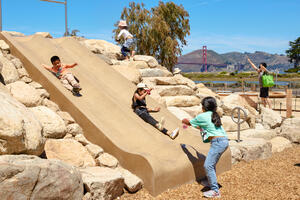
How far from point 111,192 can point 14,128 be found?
1.32 metres

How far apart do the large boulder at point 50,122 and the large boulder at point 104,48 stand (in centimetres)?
410

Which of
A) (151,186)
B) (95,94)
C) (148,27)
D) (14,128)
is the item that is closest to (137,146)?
(151,186)

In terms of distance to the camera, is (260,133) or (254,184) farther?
(260,133)

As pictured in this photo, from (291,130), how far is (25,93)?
6.19 meters

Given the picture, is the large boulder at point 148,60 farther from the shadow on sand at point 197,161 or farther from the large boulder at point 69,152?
the large boulder at point 69,152

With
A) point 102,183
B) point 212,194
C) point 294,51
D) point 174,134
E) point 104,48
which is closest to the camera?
point 102,183

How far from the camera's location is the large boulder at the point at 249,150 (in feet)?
18.5

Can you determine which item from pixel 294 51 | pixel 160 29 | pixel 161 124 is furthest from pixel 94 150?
pixel 294 51

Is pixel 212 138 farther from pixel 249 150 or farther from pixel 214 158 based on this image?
Result: pixel 249 150

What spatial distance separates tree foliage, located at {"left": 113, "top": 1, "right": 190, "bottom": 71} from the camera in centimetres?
1989

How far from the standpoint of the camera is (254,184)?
4.53 meters

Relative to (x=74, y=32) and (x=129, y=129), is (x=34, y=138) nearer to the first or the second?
(x=129, y=129)

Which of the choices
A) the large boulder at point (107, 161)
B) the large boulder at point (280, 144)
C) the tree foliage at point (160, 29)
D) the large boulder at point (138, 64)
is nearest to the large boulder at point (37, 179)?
the large boulder at point (107, 161)

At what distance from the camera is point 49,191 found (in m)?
3.06
